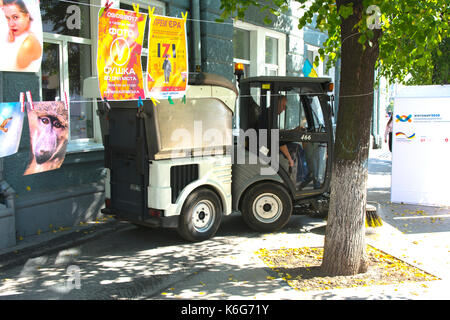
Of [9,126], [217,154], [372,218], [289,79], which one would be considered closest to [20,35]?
[9,126]

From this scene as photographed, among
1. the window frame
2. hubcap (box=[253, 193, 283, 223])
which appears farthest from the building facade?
hubcap (box=[253, 193, 283, 223])

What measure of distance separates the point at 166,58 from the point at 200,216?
2186mm

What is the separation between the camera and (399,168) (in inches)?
361

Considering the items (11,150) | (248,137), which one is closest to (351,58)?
(248,137)

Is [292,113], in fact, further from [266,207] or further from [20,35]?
[20,35]

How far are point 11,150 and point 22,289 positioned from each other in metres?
1.39

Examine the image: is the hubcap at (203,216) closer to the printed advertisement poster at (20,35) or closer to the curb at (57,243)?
the curb at (57,243)

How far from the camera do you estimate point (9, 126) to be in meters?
4.56

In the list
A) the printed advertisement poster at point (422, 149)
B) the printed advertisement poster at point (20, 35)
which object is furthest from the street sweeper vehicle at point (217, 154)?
the printed advertisement poster at point (422, 149)

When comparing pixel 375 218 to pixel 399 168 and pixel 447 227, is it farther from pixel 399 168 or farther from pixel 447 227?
pixel 399 168

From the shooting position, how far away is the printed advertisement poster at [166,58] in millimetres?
5277

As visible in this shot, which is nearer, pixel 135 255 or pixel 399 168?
pixel 135 255

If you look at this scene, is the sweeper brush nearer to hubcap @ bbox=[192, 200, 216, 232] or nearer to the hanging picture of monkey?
hubcap @ bbox=[192, 200, 216, 232]

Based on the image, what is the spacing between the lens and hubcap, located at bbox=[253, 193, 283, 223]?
6.94m
